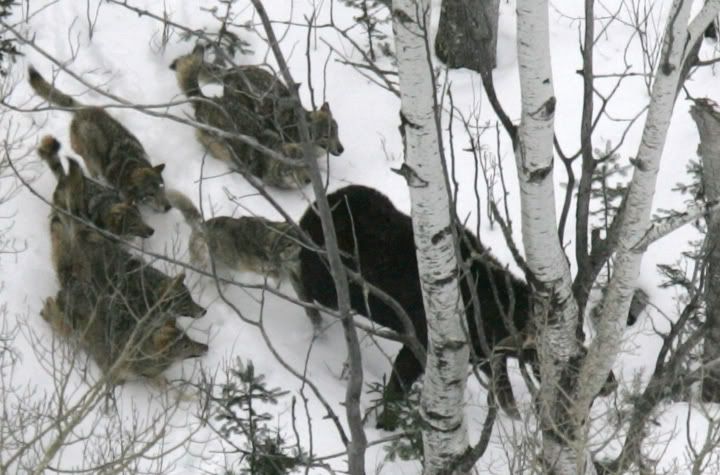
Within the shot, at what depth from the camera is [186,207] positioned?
9.54 meters

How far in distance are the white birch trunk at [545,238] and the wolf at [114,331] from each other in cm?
282

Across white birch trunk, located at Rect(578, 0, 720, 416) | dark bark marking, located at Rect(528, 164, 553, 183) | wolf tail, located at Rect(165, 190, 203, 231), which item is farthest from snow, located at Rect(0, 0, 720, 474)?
dark bark marking, located at Rect(528, 164, 553, 183)

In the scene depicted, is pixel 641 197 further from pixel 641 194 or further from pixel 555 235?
pixel 555 235

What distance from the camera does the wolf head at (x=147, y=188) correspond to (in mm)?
9391

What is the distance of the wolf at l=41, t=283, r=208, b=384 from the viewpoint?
8070 millimetres

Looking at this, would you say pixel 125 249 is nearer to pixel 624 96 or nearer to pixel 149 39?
pixel 149 39

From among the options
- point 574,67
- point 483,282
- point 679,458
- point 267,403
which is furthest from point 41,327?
point 574,67

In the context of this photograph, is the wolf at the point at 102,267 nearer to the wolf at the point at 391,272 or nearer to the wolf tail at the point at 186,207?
the wolf tail at the point at 186,207

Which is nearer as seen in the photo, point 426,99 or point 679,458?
point 426,99

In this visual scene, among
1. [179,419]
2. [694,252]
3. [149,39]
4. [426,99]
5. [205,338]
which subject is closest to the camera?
[426,99]

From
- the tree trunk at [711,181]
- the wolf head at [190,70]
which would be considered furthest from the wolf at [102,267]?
the tree trunk at [711,181]

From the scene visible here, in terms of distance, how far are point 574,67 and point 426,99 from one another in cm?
666

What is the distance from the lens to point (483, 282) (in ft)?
27.4

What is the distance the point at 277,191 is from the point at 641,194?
15.6 ft
